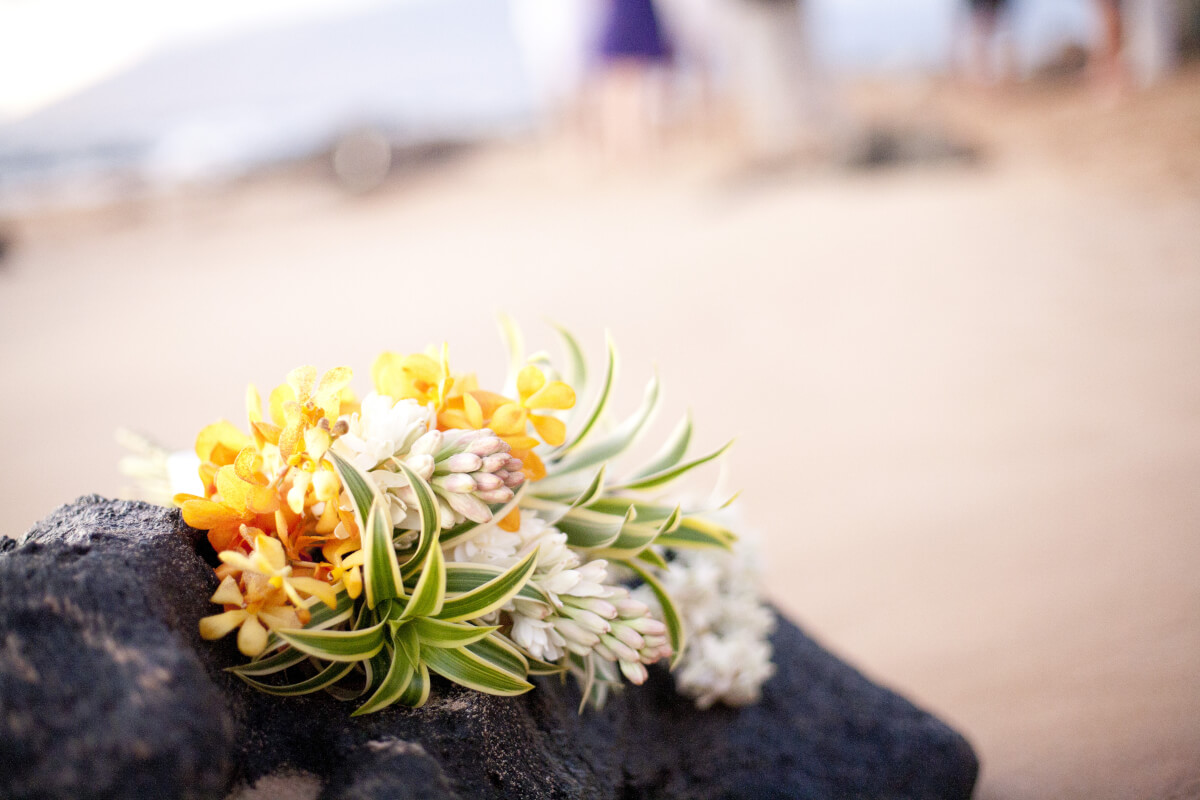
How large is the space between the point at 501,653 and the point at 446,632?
11 cm

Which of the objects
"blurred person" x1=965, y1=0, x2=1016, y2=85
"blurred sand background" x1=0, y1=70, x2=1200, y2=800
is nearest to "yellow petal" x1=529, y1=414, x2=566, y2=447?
"blurred sand background" x1=0, y1=70, x2=1200, y2=800

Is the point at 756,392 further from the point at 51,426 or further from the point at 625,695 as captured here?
the point at 51,426

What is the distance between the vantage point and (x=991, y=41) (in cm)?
892

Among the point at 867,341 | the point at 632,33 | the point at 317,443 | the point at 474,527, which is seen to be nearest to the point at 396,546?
the point at 474,527

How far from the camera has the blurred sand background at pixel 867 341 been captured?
2371 mm

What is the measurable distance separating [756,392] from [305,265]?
5282 millimetres

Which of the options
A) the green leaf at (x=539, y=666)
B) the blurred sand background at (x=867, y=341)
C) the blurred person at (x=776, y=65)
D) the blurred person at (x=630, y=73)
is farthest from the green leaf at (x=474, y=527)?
the blurred person at (x=630, y=73)

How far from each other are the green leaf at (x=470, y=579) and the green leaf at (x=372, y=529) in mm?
93

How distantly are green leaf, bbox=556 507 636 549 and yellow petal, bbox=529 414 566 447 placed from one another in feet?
0.46

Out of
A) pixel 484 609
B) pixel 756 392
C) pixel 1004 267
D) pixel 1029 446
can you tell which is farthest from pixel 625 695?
pixel 1004 267

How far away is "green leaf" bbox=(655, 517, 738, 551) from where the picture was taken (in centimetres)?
134

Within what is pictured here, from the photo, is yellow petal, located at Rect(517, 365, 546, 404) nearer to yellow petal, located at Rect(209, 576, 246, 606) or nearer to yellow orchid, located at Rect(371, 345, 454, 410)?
yellow orchid, located at Rect(371, 345, 454, 410)

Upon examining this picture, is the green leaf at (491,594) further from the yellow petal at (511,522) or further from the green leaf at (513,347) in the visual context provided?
the green leaf at (513,347)

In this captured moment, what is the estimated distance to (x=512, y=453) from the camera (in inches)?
44.4
